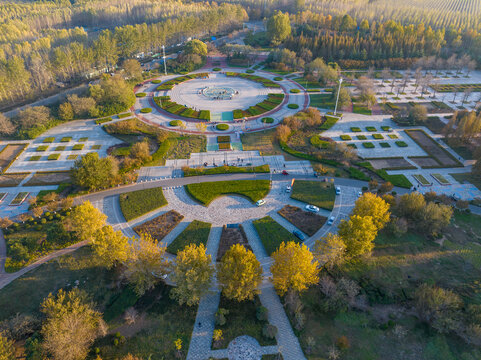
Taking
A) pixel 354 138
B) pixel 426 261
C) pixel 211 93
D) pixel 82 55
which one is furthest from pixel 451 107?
pixel 82 55

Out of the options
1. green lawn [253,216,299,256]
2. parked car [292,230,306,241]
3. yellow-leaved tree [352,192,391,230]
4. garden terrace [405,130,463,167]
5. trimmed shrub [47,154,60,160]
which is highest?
yellow-leaved tree [352,192,391,230]

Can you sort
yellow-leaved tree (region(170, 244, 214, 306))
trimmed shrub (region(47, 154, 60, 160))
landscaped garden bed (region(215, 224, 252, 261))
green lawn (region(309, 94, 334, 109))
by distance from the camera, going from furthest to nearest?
green lawn (region(309, 94, 334, 109)), trimmed shrub (region(47, 154, 60, 160)), landscaped garden bed (region(215, 224, 252, 261)), yellow-leaved tree (region(170, 244, 214, 306))

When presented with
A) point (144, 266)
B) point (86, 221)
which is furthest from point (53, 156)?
point (144, 266)

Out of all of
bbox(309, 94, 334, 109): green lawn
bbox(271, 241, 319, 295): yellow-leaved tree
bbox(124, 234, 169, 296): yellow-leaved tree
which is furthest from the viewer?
bbox(309, 94, 334, 109): green lawn

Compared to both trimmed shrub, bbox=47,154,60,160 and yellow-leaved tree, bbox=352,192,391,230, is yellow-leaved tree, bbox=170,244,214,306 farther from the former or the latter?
trimmed shrub, bbox=47,154,60,160

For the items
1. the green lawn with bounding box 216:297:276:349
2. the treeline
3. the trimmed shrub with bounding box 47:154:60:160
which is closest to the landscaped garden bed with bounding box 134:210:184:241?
the green lawn with bounding box 216:297:276:349

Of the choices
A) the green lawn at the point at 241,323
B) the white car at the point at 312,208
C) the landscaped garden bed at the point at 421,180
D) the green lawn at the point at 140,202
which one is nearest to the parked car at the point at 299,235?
the white car at the point at 312,208
